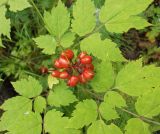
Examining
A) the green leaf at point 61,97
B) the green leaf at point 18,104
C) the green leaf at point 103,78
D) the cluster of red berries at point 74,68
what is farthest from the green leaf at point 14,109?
the green leaf at point 103,78

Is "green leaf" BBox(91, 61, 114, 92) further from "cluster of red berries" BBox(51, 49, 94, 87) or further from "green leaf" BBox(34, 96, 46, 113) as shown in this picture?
"green leaf" BBox(34, 96, 46, 113)

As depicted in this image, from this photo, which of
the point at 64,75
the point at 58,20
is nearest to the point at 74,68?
the point at 64,75

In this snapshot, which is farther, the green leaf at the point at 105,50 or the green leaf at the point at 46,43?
the green leaf at the point at 46,43

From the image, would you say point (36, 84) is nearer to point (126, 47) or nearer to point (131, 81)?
point (131, 81)

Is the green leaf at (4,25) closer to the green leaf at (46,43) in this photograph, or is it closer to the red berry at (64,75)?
the green leaf at (46,43)

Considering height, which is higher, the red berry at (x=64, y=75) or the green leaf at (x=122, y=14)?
the green leaf at (x=122, y=14)

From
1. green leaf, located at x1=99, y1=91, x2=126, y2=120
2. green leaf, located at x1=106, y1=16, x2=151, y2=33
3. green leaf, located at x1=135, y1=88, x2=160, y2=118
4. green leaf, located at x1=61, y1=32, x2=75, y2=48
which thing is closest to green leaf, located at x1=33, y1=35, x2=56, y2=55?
green leaf, located at x1=61, y1=32, x2=75, y2=48
